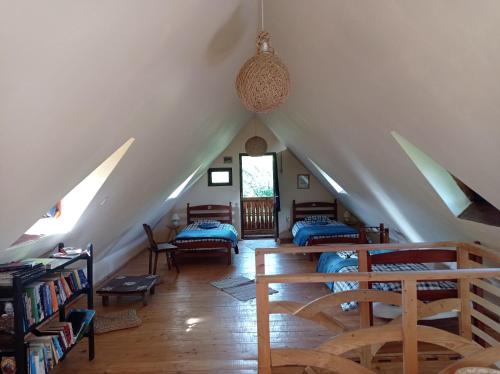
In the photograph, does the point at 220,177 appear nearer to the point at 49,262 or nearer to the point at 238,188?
the point at 238,188

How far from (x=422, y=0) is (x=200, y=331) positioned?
323 centimetres

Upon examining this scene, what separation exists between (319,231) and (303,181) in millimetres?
2020

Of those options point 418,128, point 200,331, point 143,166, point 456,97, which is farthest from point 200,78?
point 200,331

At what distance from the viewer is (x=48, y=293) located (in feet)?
7.96

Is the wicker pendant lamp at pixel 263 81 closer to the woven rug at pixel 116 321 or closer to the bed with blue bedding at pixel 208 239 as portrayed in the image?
the woven rug at pixel 116 321

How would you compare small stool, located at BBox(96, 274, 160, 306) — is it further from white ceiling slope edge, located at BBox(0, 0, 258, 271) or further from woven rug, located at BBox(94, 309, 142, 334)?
white ceiling slope edge, located at BBox(0, 0, 258, 271)

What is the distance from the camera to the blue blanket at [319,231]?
5883 mm

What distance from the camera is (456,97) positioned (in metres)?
1.60

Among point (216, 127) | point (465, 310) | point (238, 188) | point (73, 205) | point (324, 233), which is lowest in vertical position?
point (465, 310)

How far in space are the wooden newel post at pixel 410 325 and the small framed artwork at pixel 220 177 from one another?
6.10 meters

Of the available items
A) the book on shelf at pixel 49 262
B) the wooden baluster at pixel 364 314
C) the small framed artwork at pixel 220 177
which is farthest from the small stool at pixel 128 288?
the small framed artwork at pixel 220 177

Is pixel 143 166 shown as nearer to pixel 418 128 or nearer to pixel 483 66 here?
pixel 418 128

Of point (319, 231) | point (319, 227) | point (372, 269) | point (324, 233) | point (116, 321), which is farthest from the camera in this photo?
point (319, 227)

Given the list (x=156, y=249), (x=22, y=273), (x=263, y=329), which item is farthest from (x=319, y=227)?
(x=22, y=273)
